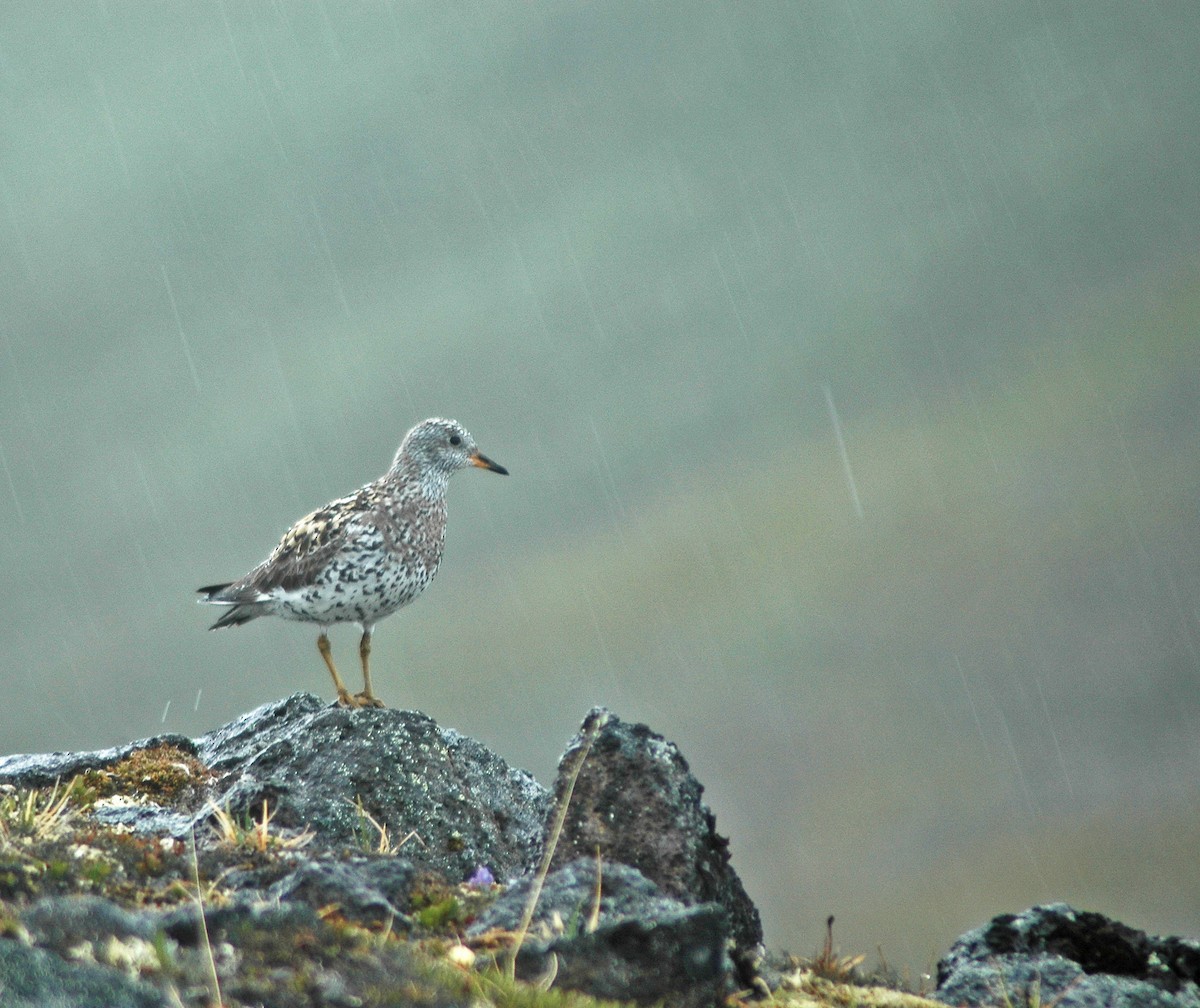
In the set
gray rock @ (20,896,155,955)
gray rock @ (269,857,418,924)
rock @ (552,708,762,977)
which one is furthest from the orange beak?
gray rock @ (20,896,155,955)

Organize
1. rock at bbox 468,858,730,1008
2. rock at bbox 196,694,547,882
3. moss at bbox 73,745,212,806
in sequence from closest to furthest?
1. rock at bbox 468,858,730,1008
2. rock at bbox 196,694,547,882
3. moss at bbox 73,745,212,806

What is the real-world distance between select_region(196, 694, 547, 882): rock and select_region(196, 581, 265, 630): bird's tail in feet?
9.18

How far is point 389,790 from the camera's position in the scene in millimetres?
10391

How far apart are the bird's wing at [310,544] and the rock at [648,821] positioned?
6.04 m

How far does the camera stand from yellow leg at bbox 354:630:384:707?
512 inches

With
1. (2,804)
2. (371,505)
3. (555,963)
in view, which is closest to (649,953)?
(555,963)

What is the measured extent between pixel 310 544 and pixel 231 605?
1544 millimetres

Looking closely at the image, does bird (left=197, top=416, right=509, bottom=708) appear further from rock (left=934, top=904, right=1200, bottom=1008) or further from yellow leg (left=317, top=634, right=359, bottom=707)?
rock (left=934, top=904, right=1200, bottom=1008)

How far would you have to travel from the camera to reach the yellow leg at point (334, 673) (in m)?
13.0

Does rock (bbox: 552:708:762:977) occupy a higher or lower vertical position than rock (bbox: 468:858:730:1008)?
higher

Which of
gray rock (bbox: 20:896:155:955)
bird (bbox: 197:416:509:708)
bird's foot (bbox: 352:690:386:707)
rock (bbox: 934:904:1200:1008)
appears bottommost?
gray rock (bbox: 20:896:155:955)

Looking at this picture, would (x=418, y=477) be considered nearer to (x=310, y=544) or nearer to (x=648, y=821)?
(x=310, y=544)

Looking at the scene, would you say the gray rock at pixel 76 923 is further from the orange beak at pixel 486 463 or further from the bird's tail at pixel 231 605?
the orange beak at pixel 486 463

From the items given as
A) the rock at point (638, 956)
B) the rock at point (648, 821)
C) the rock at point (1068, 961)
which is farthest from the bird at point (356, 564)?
the rock at point (638, 956)
